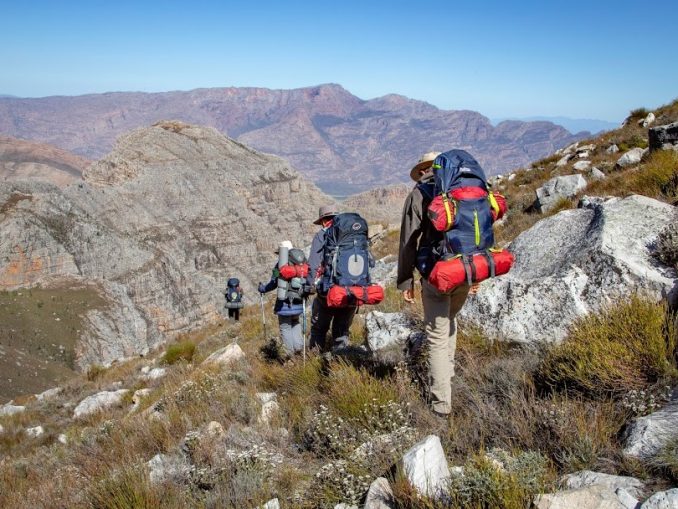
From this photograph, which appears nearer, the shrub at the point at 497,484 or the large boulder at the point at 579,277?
the shrub at the point at 497,484

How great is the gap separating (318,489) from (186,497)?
963 millimetres

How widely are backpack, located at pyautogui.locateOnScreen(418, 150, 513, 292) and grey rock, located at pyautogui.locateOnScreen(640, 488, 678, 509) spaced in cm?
173

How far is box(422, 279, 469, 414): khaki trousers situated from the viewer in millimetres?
3930

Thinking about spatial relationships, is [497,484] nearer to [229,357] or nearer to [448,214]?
[448,214]

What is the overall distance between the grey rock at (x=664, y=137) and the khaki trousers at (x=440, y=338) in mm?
7455

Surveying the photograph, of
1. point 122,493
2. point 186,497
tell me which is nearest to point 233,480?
point 186,497

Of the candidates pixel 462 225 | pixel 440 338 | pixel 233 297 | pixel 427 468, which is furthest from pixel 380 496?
pixel 233 297

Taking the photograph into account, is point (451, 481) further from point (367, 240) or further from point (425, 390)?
point (367, 240)

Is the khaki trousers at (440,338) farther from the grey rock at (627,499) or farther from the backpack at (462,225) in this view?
the grey rock at (627,499)

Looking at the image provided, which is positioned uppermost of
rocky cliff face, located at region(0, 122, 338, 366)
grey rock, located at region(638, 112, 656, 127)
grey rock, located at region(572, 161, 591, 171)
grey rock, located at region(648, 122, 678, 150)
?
grey rock, located at region(638, 112, 656, 127)

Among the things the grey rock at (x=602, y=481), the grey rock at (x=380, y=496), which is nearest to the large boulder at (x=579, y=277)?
the grey rock at (x=602, y=481)

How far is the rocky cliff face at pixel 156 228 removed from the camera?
70.6m

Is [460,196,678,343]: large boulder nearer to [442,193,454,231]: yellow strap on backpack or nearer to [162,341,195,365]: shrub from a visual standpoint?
[442,193,454,231]: yellow strap on backpack

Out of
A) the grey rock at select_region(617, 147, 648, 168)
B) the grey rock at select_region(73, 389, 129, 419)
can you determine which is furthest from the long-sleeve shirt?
the grey rock at select_region(617, 147, 648, 168)
